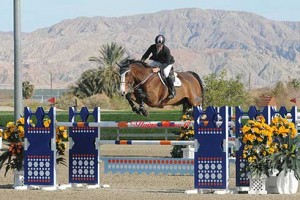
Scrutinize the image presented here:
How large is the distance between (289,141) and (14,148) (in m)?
4.34

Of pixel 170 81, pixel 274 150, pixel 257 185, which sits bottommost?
pixel 257 185

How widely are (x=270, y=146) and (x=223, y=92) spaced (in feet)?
133

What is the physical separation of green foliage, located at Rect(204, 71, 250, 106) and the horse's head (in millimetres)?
32764

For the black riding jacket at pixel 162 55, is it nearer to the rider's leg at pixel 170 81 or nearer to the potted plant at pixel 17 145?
the rider's leg at pixel 170 81

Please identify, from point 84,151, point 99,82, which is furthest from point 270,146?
point 99,82

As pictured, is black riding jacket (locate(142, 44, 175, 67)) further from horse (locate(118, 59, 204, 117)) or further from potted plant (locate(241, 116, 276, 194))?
potted plant (locate(241, 116, 276, 194))

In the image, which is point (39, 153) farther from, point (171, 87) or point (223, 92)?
point (223, 92)

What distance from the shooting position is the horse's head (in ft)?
56.3

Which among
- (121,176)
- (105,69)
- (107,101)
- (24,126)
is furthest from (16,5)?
(105,69)

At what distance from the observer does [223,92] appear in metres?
53.8

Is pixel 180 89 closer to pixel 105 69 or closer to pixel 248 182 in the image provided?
pixel 248 182

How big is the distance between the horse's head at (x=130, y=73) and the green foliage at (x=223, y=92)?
107ft

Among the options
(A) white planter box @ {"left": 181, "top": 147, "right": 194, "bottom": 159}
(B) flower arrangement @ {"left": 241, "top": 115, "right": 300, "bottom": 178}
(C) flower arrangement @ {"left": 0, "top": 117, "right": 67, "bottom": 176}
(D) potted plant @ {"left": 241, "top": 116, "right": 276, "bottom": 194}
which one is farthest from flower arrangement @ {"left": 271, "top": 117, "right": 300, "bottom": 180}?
(A) white planter box @ {"left": 181, "top": 147, "right": 194, "bottom": 159}

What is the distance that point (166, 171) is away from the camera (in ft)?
45.6
